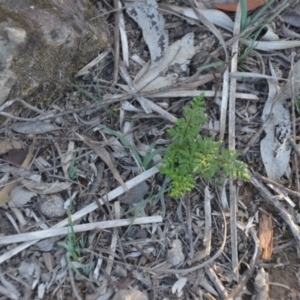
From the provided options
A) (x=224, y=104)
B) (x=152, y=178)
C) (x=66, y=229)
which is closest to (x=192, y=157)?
(x=152, y=178)

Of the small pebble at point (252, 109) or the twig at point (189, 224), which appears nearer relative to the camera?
the twig at point (189, 224)

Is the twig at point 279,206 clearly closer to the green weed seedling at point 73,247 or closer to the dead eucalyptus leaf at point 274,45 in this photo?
the dead eucalyptus leaf at point 274,45

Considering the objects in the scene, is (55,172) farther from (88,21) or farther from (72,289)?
(88,21)

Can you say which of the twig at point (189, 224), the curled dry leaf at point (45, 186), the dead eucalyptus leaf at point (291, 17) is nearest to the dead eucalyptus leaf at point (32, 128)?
the curled dry leaf at point (45, 186)

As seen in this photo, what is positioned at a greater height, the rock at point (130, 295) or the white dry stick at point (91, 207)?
the white dry stick at point (91, 207)

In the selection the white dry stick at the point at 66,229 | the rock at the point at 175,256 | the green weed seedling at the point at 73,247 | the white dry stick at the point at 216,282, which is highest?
the white dry stick at the point at 66,229

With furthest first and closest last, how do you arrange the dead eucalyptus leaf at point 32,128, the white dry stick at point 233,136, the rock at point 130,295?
the dead eucalyptus leaf at point 32,128
the white dry stick at point 233,136
the rock at point 130,295

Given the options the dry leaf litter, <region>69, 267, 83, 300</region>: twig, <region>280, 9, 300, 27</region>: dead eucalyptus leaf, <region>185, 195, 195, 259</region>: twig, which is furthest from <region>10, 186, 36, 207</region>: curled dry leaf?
<region>280, 9, 300, 27</region>: dead eucalyptus leaf

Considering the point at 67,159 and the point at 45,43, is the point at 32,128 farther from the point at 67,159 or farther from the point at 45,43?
the point at 45,43
